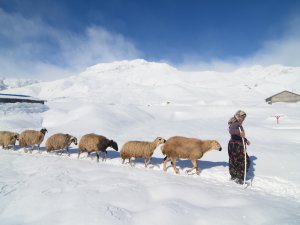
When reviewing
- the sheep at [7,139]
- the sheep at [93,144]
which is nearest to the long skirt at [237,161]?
the sheep at [93,144]

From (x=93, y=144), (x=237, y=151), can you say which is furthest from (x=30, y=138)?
(x=237, y=151)

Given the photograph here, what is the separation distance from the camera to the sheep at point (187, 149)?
10.7 m

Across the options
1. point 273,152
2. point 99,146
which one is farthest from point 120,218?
point 273,152

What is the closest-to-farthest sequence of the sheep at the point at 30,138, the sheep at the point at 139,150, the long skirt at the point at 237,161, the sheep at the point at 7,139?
1. the long skirt at the point at 237,161
2. the sheep at the point at 139,150
3. the sheep at the point at 30,138
4. the sheep at the point at 7,139

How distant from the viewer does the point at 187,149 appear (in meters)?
10.8

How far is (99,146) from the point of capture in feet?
41.7

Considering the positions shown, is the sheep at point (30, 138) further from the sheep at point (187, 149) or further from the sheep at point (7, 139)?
the sheep at point (187, 149)

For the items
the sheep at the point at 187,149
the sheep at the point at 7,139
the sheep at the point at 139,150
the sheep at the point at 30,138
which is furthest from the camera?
the sheep at the point at 7,139

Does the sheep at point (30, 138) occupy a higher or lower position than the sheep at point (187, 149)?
higher

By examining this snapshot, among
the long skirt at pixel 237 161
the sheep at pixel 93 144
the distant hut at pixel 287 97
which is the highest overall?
the distant hut at pixel 287 97

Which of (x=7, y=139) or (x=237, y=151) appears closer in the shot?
(x=237, y=151)

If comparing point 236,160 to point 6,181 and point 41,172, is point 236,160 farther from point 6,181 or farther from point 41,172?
point 6,181

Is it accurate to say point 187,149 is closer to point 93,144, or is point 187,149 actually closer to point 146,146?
point 146,146

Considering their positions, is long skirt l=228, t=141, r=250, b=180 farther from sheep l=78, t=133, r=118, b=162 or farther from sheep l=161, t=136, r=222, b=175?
sheep l=78, t=133, r=118, b=162
